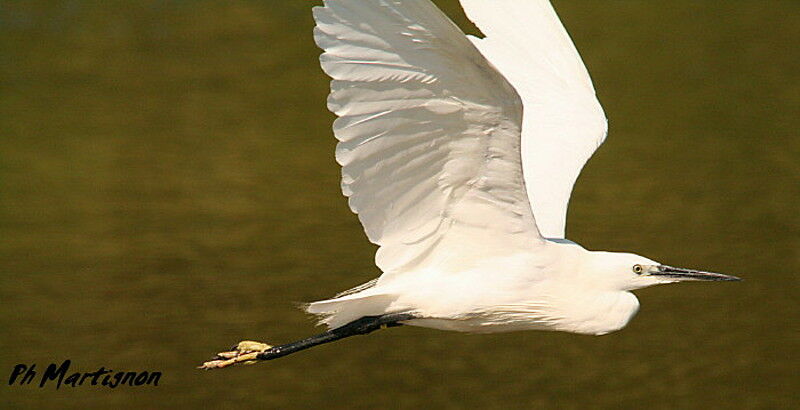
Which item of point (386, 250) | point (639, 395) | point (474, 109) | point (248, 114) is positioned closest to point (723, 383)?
point (639, 395)

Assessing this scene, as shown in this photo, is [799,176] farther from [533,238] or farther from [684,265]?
[533,238]

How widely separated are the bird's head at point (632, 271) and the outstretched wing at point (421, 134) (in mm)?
332

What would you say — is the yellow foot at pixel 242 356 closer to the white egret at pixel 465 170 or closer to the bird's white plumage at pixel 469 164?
the white egret at pixel 465 170

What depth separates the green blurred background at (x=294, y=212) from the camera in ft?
22.3

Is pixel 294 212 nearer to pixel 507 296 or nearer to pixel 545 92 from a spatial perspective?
pixel 545 92

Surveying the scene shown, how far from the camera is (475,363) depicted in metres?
6.93

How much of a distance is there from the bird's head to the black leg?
0.74 metres

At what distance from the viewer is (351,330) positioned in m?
5.48

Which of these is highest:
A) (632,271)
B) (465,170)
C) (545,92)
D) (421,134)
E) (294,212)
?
(294,212)

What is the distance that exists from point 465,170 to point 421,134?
258 millimetres
